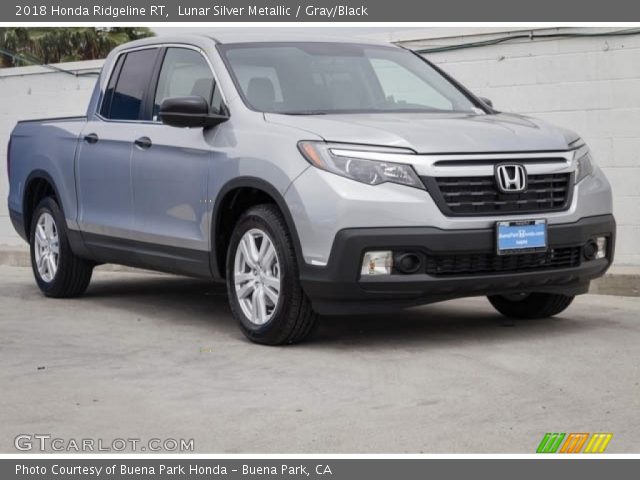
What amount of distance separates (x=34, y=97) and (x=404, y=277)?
9.29m

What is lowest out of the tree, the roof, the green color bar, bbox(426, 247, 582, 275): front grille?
the tree

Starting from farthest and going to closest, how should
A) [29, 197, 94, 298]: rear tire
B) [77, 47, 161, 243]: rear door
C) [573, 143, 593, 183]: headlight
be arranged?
[29, 197, 94, 298]: rear tire
[77, 47, 161, 243]: rear door
[573, 143, 593, 183]: headlight

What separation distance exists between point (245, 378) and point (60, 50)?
29.9 metres

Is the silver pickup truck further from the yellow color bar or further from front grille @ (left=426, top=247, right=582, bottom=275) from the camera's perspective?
the yellow color bar

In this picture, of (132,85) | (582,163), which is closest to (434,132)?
(582,163)

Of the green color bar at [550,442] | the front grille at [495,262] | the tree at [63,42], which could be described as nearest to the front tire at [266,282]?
the front grille at [495,262]

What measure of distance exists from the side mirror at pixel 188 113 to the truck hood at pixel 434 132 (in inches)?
16.5

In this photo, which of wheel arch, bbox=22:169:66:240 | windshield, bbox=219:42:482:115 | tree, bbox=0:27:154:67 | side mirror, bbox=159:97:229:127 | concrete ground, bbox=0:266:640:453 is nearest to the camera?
concrete ground, bbox=0:266:640:453

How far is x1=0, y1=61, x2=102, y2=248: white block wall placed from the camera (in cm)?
1505

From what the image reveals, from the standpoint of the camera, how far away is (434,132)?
7.40 m

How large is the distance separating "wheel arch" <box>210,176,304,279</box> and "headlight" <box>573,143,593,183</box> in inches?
67.9

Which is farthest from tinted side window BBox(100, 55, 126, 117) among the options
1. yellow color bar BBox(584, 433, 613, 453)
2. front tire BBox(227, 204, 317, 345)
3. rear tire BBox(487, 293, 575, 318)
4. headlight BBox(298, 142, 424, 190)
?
yellow color bar BBox(584, 433, 613, 453)
